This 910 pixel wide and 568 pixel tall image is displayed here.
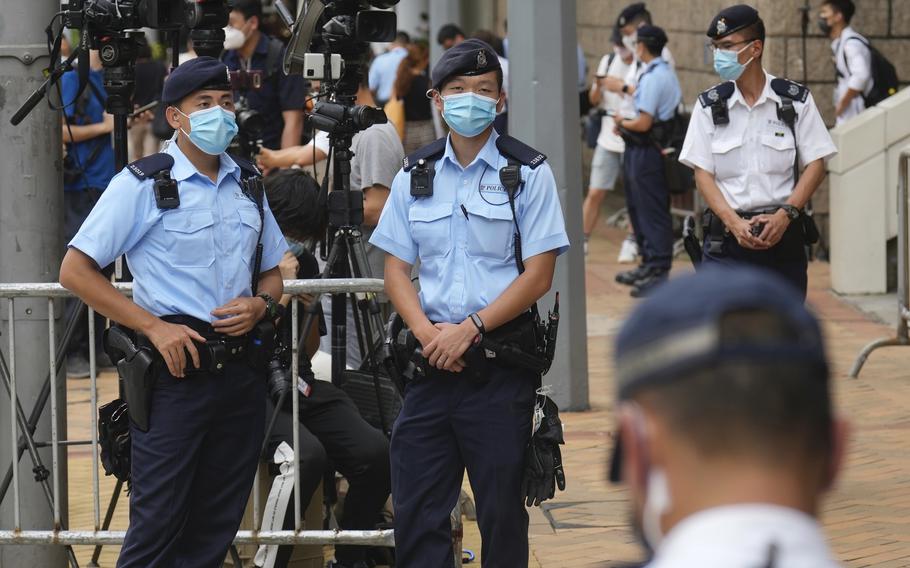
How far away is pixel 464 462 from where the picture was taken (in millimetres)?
4684

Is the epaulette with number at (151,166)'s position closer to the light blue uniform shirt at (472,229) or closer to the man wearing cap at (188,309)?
the man wearing cap at (188,309)

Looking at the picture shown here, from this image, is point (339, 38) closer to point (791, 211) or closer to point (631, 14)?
point (791, 211)

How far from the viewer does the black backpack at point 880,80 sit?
502 inches

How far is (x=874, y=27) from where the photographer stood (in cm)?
1353

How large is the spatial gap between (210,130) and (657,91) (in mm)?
7692

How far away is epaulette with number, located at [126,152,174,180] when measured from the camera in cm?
464


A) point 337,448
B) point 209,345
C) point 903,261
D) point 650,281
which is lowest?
point 650,281

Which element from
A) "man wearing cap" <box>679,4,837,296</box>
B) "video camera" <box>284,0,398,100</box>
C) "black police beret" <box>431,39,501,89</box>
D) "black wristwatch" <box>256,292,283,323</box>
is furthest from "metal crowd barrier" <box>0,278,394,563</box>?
"man wearing cap" <box>679,4,837,296</box>

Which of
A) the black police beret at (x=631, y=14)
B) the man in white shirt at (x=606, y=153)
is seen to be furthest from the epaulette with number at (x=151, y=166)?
the black police beret at (x=631, y=14)

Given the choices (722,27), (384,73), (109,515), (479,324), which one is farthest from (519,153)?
(384,73)

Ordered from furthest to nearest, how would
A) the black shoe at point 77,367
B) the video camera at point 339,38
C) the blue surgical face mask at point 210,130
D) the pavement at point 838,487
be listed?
the black shoe at point 77,367, the video camera at point 339,38, the pavement at point 838,487, the blue surgical face mask at point 210,130

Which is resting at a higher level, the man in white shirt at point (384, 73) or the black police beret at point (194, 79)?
the black police beret at point (194, 79)

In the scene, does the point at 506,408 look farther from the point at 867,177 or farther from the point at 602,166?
the point at 602,166

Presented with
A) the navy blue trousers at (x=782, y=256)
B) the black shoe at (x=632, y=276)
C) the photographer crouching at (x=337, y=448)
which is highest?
the navy blue trousers at (x=782, y=256)
